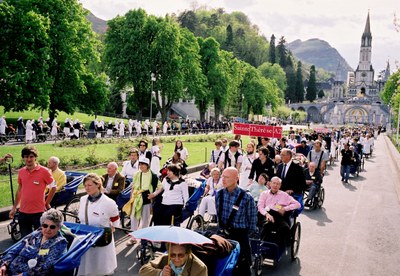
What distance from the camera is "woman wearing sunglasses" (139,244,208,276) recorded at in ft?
14.2

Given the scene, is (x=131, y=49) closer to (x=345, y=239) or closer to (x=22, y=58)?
(x=22, y=58)

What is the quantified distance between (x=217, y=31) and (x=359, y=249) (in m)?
128

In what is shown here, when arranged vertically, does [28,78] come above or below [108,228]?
above

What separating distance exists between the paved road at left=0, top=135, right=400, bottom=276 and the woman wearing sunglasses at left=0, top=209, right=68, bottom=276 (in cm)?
232

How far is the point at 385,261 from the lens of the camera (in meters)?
8.83

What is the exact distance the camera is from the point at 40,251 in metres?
5.26

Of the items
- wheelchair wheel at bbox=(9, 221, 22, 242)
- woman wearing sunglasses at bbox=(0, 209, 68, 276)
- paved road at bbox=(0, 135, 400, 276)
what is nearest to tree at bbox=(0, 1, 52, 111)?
paved road at bbox=(0, 135, 400, 276)

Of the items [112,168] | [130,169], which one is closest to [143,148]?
[130,169]

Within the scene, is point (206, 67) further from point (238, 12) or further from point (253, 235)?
point (238, 12)

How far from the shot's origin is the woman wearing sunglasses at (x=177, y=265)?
14.2 feet

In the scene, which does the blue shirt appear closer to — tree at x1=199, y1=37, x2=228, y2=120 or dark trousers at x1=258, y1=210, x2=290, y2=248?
dark trousers at x1=258, y1=210, x2=290, y2=248

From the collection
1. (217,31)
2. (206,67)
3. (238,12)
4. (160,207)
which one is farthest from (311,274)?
(238,12)

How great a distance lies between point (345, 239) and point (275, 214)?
130 inches

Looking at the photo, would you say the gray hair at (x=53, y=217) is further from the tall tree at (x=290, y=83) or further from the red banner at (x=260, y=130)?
the tall tree at (x=290, y=83)
